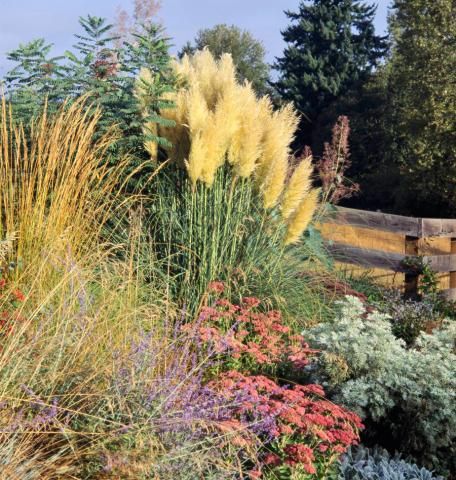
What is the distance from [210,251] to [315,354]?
1.24 metres

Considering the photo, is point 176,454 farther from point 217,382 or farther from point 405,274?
point 405,274

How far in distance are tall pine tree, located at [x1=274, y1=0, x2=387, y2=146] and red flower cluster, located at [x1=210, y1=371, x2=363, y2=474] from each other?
94.3ft

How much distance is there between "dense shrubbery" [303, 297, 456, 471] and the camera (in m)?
4.06

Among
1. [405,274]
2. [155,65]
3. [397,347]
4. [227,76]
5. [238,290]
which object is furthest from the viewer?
[405,274]

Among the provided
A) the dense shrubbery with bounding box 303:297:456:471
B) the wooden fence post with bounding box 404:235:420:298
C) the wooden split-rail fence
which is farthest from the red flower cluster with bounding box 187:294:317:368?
the wooden fence post with bounding box 404:235:420:298

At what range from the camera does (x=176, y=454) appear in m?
2.95

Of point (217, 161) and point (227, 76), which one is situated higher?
point (227, 76)

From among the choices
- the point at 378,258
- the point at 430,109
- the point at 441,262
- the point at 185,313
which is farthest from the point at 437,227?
the point at 430,109

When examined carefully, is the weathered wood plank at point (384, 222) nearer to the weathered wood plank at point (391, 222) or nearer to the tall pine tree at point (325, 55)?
the weathered wood plank at point (391, 222)

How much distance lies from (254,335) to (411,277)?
14.7ft

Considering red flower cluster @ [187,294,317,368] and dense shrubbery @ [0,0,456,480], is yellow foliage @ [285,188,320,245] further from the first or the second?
red flower cluster @ [187,294,317,368]

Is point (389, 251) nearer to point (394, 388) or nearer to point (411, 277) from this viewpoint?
point (411, 277)

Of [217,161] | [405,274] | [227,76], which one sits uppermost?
[227,76]

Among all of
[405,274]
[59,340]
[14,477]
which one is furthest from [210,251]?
[405,274]
